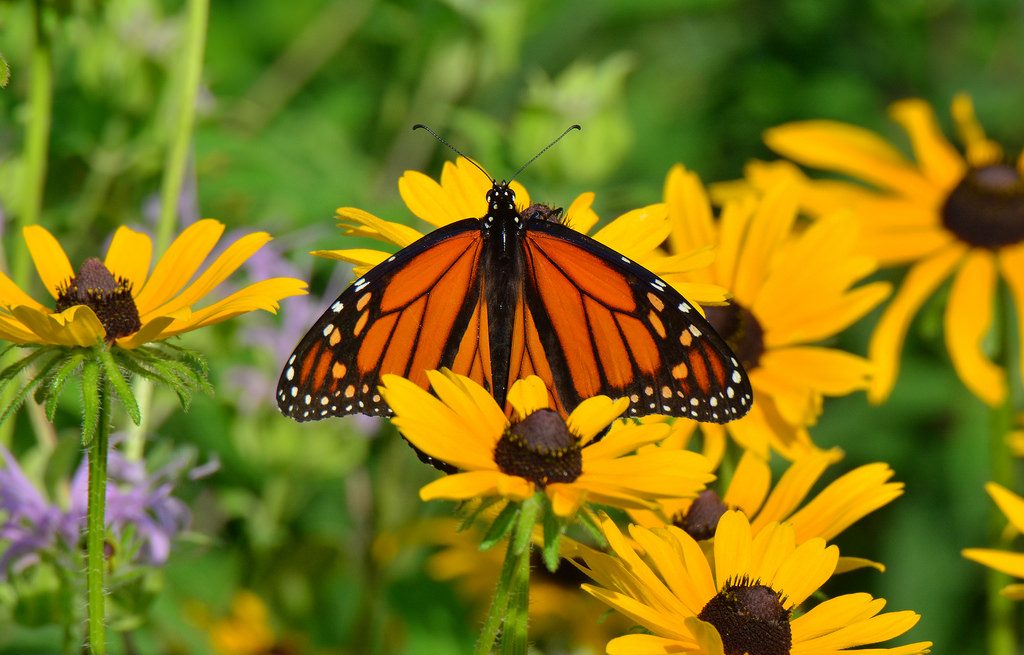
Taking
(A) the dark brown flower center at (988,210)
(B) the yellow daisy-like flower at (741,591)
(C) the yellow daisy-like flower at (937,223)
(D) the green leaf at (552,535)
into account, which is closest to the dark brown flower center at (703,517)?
(B) the yellow daisy-like flower at (741,591)

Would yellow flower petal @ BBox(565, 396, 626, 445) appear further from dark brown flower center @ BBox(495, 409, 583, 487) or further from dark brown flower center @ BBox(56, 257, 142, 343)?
dark brown flower center @ BBox(56, 257, 142, 343)

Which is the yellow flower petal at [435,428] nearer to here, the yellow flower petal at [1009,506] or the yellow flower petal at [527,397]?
the yellow flower petal at [527,397]

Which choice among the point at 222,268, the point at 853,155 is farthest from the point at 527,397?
the point at 853,155

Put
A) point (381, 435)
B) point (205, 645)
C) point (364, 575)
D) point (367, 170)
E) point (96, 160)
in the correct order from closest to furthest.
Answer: point (205, 645) < point (96, 160) < point (364, 575) < point (381, 435) < point (367, 170)

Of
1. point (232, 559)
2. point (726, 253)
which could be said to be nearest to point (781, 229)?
point (726, 253)

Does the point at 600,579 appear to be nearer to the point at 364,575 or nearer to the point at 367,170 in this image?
the point at 364,575

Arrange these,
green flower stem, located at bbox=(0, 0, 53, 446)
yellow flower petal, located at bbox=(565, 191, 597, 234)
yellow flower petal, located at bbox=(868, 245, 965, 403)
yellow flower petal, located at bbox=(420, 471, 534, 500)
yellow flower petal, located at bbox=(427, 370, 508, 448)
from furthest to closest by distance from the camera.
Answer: yellow flower petal, located at bbox=(868, 245, 965, 403) < green flower stem, located at bbox=(0, 0, 53, 446) < yellow flower petal, located at bbox=(565, 191, 597, 234) < yellow flower petal, located at bbox=(427, 370, 508, 448) < yellow flower petal, located at bbox=(420, 471, 534, 500)

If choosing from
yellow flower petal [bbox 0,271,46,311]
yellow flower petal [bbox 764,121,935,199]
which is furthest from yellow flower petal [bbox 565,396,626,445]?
yellow flower petal [bbox 764,121,935,199]
